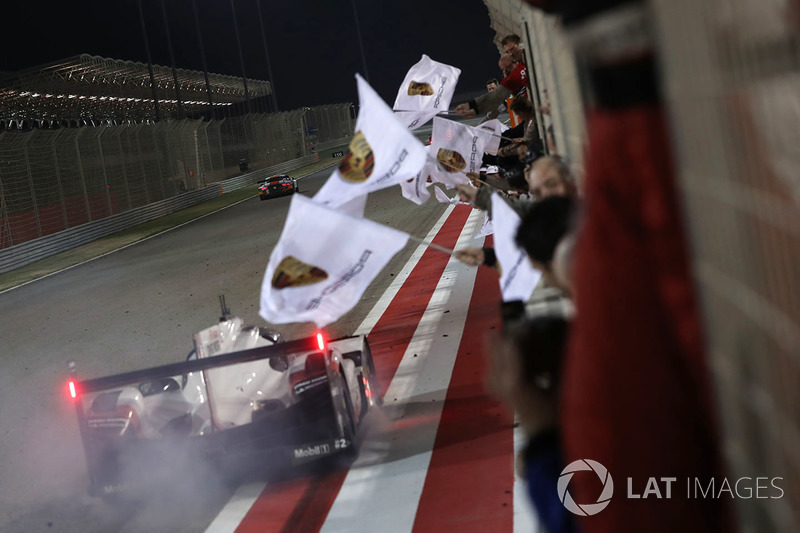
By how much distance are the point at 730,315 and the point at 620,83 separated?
347 millimetres

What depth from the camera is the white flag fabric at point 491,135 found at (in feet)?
35.4

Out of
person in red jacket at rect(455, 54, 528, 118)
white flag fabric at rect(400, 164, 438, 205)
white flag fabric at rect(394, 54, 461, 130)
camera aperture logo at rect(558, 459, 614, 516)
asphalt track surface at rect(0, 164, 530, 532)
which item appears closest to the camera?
camera aperture logo at rect(558, 459, 614, 516)

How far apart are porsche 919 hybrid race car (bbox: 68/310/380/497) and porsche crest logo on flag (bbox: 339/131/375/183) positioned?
1959 millimetres

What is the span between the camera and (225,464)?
677cm

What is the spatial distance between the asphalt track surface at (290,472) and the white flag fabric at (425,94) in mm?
2513

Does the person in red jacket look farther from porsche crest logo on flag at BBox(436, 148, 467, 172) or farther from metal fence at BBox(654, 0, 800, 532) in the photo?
metal fence at BBox(654, 0, 800, 532)

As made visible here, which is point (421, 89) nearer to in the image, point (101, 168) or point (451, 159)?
point (451, 159)

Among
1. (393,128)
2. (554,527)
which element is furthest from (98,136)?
(554,527)

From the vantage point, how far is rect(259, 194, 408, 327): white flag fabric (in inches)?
171

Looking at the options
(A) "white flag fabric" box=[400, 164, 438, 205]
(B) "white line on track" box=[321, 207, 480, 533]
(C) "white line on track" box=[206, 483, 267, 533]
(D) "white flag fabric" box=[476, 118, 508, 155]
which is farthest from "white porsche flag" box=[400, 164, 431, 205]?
(C) "white line on track" box=[206, 483, 267, 533]

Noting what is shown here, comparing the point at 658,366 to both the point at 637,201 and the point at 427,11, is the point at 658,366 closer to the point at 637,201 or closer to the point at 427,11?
the point at 637,201

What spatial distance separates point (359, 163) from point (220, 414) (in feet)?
9.23

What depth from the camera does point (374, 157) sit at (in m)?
4.93

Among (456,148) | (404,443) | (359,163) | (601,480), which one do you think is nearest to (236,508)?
(404,443)
